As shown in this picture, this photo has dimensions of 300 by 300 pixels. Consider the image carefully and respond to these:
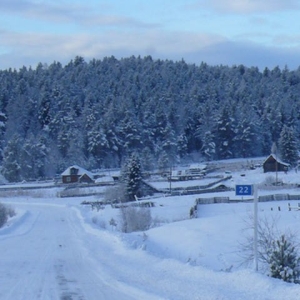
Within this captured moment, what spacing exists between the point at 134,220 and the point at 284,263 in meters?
25.6

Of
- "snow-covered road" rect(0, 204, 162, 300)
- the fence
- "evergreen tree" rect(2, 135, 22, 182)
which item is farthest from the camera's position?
"evergreen tree" rect(2, 135, 22, 182)

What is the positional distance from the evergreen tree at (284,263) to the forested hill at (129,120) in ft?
300

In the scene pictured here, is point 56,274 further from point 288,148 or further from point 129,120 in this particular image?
point 129,120

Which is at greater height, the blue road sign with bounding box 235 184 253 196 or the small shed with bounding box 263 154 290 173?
the blue road sign with bounding box 235 184 253 196

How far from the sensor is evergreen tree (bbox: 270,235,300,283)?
1288cm

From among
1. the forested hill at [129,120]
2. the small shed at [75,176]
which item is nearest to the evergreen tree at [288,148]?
the forested hill at [129,120]

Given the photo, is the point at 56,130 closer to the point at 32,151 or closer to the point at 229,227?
the point at 32,151

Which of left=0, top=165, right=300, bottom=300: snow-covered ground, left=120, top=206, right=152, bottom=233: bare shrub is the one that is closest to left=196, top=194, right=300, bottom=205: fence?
left=120, top=206, right=152, bottom=233: bare shrub

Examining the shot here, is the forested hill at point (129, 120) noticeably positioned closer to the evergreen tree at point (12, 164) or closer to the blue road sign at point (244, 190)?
the evergreen tree at point (12, 164)

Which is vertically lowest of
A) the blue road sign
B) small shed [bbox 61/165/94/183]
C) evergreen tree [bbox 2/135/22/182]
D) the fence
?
the fence

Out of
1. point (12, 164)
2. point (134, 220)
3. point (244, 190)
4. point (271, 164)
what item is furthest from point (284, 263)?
point (12, 164)

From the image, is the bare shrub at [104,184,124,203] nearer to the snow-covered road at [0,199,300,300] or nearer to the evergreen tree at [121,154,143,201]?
the evergreen tree at [121,154,143,201]

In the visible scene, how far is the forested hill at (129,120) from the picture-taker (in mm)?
114500

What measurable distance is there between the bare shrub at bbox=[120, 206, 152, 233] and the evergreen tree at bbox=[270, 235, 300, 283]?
79.1 ft
